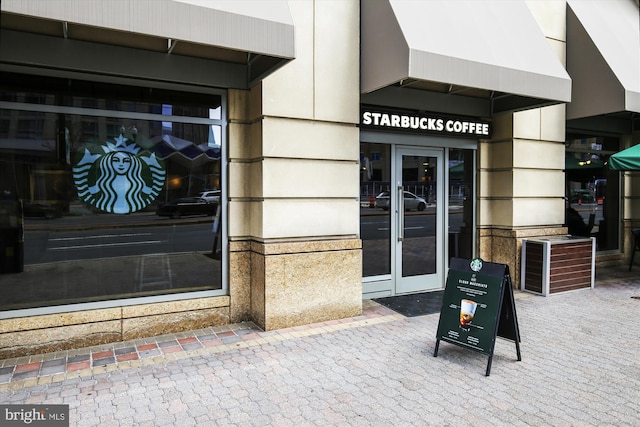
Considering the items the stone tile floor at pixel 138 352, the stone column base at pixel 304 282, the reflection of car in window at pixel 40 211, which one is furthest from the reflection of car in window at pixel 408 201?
the reflection of car in window at pixel 40 211

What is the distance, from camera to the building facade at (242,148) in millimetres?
4922

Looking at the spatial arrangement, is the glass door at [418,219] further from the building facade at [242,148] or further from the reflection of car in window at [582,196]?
the reflection of car in window at [582,196]

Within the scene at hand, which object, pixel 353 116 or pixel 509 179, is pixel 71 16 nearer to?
pixel 353 116

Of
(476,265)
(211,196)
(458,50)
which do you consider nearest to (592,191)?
(458,50)

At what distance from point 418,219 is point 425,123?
1604mm

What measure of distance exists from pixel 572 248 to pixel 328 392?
232 inches

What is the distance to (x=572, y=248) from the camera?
7871 mm

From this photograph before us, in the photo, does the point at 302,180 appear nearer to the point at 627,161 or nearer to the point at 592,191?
the point at 627,161

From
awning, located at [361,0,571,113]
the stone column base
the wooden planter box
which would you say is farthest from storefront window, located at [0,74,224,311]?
the wooden planter box

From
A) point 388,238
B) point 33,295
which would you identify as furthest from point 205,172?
point 388,238

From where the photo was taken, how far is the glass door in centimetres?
739

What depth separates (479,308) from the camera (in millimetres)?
4637

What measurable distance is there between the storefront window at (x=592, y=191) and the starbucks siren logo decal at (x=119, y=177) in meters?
8.10

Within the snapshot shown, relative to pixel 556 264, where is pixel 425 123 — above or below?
above
